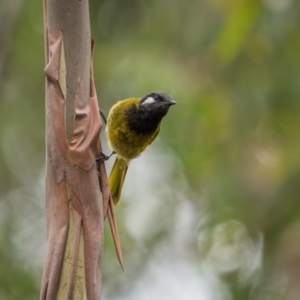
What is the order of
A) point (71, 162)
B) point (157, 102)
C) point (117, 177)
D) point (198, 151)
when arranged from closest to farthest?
point (71, 162), point (117, 177), point (157, 102), point (198, 151)

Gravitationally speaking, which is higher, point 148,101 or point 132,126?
point 148,101

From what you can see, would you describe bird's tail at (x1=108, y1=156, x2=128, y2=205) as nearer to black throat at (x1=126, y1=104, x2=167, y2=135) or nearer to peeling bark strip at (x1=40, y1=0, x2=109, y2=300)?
black throat at (x1=126, y1=104, x2=167, y2=135)

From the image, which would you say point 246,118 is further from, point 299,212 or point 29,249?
point 29,249

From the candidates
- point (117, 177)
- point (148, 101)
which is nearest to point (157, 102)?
point (148, 101)

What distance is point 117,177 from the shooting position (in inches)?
156

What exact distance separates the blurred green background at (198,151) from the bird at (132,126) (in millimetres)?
641

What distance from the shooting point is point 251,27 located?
4.70 meters

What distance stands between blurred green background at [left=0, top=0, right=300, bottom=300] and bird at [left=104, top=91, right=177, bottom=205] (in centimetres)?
64

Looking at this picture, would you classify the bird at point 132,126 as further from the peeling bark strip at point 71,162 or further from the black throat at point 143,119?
the peeling bark strip at point 71,162

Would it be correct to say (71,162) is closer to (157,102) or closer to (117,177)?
(117,177)

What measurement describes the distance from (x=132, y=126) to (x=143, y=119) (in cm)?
8

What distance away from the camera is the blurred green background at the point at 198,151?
16.1ft

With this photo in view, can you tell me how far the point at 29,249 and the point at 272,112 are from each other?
2090 millimetres

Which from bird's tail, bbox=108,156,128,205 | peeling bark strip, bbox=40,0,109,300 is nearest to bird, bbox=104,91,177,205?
bird's tail, bbox=108,156,128,205
